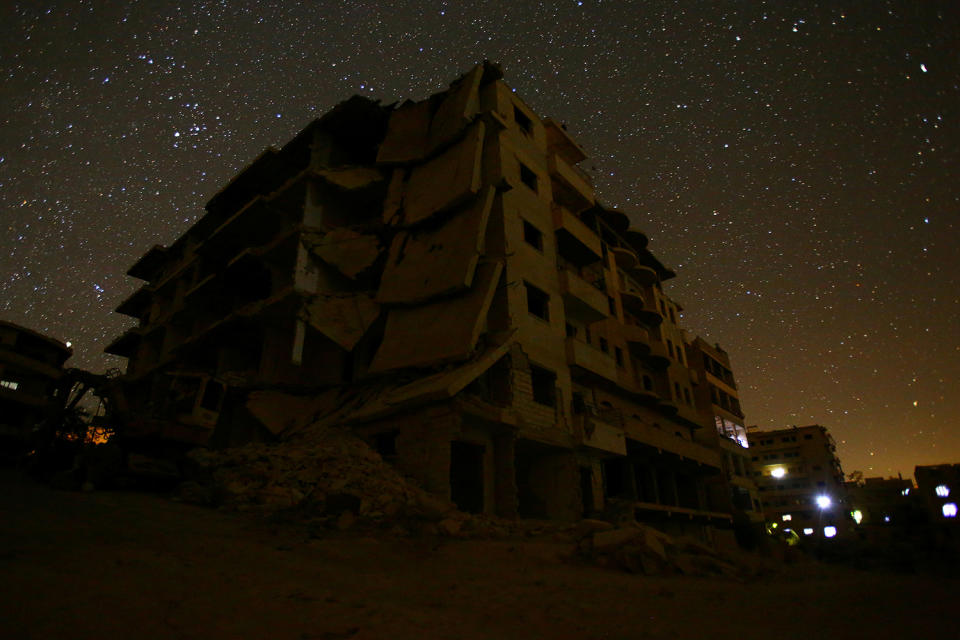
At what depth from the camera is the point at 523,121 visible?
90.1ft

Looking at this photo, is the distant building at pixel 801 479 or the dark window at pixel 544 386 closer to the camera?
the dark window at pixel 544 386

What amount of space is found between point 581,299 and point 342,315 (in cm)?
1081

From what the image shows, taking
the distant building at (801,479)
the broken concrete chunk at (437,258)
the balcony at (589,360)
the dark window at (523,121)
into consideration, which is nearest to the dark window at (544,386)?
the balcony at (589,360)

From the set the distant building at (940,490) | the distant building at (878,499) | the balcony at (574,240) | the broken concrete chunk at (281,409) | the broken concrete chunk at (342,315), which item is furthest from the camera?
the distant building at (878,499)

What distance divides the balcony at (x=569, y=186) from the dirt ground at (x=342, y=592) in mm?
20214

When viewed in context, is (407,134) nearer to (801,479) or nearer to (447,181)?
(447,181)

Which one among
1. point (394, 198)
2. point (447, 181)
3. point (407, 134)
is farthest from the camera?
point (407, 134)

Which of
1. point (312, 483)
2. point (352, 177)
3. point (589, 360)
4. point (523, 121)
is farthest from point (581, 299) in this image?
point (312, 483)

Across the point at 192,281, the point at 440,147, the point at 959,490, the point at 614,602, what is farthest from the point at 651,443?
the point at 959,490

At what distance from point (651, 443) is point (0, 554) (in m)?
24.3

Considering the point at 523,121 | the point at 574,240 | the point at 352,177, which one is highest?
the point at 523,121

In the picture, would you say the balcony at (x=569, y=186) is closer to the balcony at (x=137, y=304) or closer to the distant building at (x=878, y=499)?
the balcony at (x=137, y=304)

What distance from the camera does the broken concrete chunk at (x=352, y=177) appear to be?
25.1m

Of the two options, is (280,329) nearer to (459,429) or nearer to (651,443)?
(459,429)
